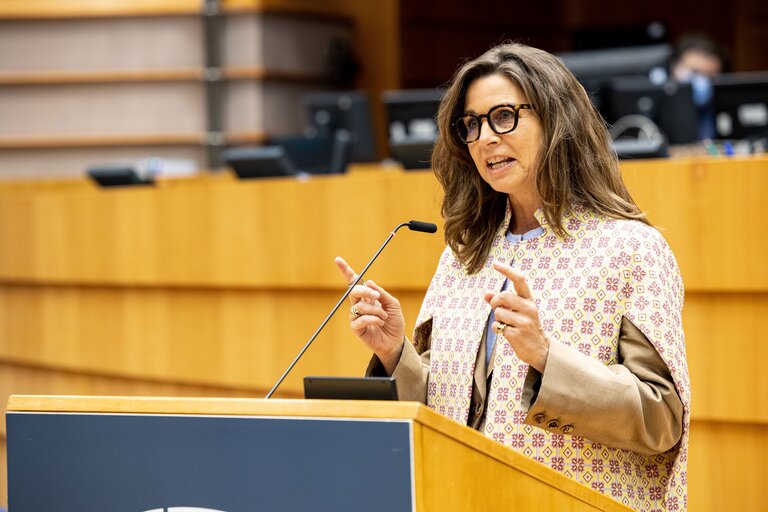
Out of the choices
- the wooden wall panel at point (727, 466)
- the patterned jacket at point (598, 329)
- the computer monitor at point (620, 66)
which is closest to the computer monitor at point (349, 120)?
the computer monitor at point (620, 66)

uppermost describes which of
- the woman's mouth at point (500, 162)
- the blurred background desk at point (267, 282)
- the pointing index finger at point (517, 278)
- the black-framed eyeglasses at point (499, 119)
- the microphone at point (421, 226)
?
the black-framed eyeglasses at point (499, 119)

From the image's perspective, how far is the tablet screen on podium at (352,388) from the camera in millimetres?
1627

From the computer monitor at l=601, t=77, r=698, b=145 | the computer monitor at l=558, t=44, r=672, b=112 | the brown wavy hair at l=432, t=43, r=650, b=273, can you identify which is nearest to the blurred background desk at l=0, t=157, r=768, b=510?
the brown wavy hair at l=432, t=43, r=650, b=273

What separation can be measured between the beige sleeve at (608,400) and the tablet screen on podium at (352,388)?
271mm

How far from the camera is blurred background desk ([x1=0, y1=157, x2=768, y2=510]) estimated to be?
10.3 ft

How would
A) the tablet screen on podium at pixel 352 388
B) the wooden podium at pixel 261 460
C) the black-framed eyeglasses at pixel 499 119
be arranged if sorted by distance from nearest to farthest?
the wooden podium at pixel 261 460 < the tablet screen on podium at pixel 352 388 < the black-framed eyeglasses at pixel 499 119

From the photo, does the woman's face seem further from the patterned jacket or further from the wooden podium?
the wooden podium

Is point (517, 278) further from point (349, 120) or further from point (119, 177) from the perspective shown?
point (349, 120)

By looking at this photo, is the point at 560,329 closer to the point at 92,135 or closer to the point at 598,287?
the point at 598,287

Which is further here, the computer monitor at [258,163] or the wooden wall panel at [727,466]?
the computer monitor at [258,163]

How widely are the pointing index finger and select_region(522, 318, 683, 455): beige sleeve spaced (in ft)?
0.32

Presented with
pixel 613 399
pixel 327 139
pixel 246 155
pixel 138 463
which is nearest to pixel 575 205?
pixel 613 399

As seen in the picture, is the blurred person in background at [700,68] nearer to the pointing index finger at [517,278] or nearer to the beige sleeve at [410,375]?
the beige sleeve at [410,375]

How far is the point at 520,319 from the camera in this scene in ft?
5.68
